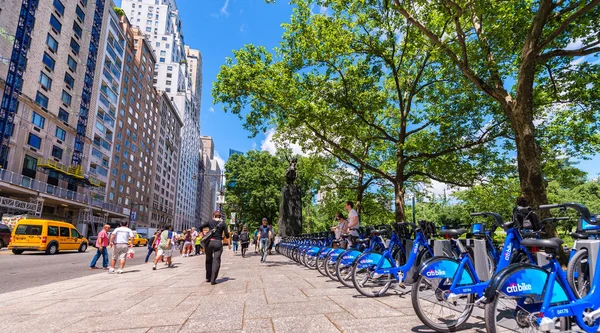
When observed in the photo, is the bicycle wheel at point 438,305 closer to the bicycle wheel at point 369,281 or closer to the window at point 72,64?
the bicycle wheel at point 369,281

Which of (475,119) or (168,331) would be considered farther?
(475,119)

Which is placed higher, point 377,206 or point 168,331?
point 377,206

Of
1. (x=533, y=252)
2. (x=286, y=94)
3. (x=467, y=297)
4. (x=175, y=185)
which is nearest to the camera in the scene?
(x=467, y=297)

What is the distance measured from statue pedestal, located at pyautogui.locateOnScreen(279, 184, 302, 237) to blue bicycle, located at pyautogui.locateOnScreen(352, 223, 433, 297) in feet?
40.5

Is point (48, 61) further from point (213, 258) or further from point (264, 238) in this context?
point (213, 258)

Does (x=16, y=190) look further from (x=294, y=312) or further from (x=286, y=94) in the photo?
(x=294, y=312)

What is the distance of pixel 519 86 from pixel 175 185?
94.7 metres

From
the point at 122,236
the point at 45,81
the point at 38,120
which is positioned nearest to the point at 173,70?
the point at 45,81

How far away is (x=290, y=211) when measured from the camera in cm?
1823

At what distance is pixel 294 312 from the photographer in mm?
4570

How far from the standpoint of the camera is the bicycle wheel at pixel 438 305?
3.62 meters

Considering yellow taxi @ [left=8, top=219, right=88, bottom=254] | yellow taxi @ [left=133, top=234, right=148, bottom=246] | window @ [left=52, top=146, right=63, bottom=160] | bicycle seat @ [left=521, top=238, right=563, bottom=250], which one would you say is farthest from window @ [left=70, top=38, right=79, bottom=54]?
bicycle seat @ [left=521, top=238, right=563, bottom=250]

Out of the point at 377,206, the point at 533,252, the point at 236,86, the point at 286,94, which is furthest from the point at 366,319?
the point at 377,206

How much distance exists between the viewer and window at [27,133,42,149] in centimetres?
3425
